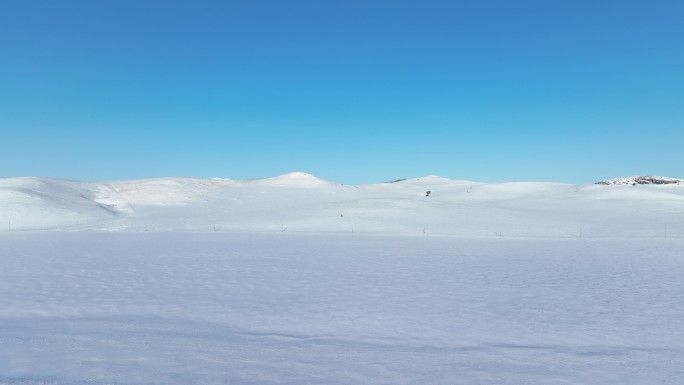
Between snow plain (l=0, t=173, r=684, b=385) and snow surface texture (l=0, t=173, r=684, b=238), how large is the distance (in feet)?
8.59

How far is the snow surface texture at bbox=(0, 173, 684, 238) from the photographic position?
88.6 ft

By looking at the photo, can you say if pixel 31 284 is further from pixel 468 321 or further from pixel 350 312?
pixel 468 321

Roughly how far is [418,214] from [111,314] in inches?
996

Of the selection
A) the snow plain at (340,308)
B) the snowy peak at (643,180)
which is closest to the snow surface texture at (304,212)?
the snow plain at (340,308)

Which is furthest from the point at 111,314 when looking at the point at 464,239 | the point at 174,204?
the point at 174,204

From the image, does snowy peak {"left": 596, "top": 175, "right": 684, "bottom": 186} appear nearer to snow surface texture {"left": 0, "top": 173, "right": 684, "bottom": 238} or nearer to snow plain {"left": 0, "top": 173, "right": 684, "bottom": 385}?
snow surface texture {"left": 0, "top": 173, "right": 684, "bottom": 238}

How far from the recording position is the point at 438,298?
988 cm

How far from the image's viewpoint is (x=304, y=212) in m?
33.5

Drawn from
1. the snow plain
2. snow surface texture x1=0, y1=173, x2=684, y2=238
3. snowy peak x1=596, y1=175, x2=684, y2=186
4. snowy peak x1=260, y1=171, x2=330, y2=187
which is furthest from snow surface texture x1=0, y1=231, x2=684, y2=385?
snowy peak x1=596, y1=175, x2=684, y2=186

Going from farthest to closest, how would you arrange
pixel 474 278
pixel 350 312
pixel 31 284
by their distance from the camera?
pixel 474 278
pixel 31 284
pixel 350 312

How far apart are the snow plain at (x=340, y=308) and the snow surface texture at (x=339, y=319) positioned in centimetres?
4

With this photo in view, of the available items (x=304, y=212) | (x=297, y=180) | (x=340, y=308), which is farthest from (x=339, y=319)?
(x=297, y=180)

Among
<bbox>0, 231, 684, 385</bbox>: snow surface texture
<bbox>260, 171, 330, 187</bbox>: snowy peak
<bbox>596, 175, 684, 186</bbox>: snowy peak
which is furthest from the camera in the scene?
<bbox>596, 175, 684, 186</bbox>: snowy peak

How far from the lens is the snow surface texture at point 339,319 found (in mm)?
5859
